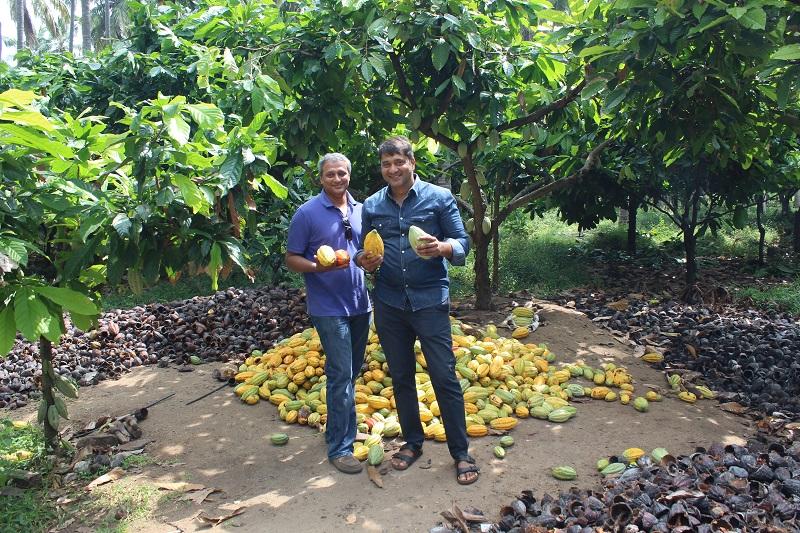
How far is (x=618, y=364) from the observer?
4.85 meters

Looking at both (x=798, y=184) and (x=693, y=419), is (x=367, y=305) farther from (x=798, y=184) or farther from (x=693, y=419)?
(x=798, y=184)

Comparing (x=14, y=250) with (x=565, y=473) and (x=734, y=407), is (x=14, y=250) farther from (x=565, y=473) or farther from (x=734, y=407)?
(x=734, y=407)

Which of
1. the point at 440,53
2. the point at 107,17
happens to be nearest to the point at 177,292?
the point at 440,53

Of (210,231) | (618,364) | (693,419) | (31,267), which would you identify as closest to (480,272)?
(618,364)

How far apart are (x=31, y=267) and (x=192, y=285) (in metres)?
6.08

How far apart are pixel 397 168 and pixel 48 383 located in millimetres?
2143

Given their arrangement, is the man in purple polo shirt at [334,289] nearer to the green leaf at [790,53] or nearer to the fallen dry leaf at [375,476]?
the fallen dry leaf at [375,476]

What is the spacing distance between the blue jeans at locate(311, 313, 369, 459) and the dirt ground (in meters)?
0.18

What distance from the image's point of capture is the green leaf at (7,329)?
94.1 inches

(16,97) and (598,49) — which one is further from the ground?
(598,49)

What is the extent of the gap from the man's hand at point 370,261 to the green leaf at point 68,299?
115cm

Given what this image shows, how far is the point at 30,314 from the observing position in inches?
94.9

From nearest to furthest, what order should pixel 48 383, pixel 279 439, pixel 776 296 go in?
1. pixel 48 383
2. pixel 279 439
3. pixel 776 296

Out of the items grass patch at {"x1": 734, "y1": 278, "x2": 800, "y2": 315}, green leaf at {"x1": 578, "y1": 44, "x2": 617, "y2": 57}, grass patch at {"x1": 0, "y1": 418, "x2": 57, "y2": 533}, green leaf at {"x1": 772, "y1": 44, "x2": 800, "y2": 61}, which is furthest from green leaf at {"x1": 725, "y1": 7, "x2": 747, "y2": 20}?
grass patch at {"x1": 734, "y1": 278, "x2": 800, "y2": 315}
